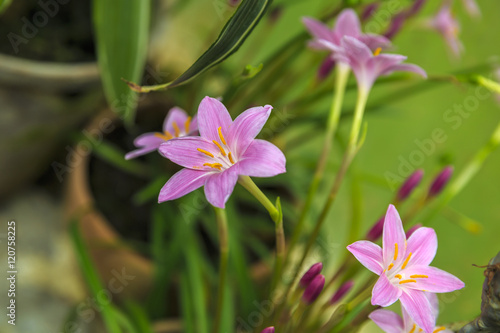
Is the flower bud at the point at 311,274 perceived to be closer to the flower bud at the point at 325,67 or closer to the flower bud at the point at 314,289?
the flower bud at the point at 314,289

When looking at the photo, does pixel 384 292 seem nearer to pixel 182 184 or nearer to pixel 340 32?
pixel 182 184

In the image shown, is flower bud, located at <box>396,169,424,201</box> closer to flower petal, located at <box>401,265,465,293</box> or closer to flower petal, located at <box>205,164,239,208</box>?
flower petal, located at <box>401,265,465,293</box>

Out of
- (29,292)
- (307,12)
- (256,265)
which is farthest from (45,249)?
(307,12)

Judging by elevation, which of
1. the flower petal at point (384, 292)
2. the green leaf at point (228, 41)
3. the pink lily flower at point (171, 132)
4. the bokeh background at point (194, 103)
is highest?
the green leaf at point (228, 41)

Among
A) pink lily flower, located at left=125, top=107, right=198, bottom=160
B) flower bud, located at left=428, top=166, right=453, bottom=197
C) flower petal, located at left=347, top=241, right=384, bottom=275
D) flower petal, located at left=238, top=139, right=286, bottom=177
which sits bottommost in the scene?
flower bud, located at left=428, top=166, right=453, bottom=197

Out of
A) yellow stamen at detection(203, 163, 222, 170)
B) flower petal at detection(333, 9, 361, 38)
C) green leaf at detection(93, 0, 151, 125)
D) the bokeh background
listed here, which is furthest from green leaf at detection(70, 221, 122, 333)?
flower petal at detection(333, 9, 361, 38)

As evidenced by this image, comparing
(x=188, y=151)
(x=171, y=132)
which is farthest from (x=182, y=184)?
(x=171, y=132)

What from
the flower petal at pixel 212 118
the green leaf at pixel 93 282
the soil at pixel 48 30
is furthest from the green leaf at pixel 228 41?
the soil at pixel 48 30
